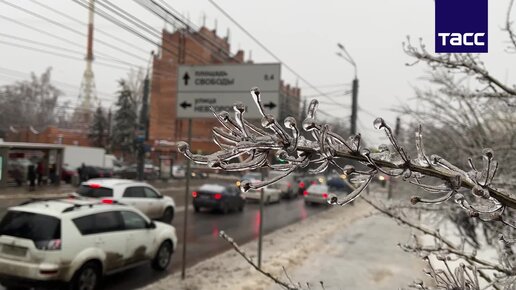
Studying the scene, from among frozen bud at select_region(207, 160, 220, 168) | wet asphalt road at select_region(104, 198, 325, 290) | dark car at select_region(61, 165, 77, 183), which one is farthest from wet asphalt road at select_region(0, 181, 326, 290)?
dark car at select_region(61, 165, 77, 183)

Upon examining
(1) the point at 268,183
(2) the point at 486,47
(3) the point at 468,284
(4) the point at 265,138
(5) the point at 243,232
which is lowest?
(5) the point at 243,232

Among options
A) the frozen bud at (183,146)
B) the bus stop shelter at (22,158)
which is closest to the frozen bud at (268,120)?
the frozen bud at (183,146)

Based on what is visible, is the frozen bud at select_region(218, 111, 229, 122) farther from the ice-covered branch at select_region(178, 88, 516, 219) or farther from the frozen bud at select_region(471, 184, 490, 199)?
the frozen bud at select_region(471, 184, 490, 199)

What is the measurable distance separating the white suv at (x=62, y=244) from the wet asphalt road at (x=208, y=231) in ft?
1.78

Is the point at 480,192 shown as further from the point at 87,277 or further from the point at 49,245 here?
the point at 87,277

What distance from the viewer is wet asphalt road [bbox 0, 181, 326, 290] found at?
325 inches

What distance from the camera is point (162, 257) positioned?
9.06m

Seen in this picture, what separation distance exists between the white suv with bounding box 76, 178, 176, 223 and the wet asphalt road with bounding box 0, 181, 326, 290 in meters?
0.71

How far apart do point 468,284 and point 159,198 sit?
14287mm

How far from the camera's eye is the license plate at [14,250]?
6.50 meters

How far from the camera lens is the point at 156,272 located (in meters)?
8.84

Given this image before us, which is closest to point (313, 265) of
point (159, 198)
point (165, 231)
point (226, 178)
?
point (165, 231)

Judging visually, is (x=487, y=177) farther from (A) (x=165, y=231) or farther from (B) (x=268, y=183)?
(A) (x=165, y=231)

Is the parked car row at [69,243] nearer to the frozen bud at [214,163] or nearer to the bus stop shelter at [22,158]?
the bus stop shelter at [22,158]
